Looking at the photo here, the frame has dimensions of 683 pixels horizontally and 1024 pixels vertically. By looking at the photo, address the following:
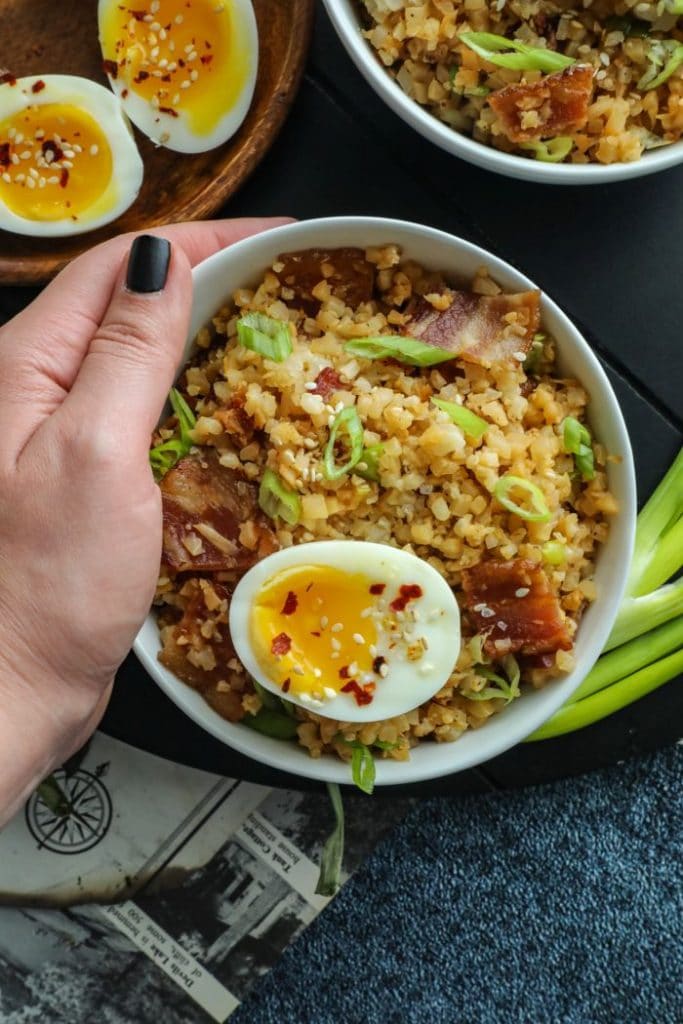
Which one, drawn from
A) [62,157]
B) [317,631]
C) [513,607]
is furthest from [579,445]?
[62,157]

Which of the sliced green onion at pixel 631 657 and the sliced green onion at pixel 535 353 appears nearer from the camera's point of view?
the sliced green onion at pixel 535 353

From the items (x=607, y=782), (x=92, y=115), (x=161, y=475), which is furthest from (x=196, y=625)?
(x=607, y=782)

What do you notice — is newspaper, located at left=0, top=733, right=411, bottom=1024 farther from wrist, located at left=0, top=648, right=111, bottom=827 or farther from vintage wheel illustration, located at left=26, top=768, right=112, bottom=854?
wrist, located at left=0, top=648, right=111, bottom=827

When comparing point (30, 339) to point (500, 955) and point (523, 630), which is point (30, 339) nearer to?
point (523, 630)

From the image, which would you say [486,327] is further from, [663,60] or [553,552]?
[663,60]

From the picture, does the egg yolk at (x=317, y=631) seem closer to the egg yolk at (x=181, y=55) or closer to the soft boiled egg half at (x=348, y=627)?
the soft boiled egg half at (x=348, y=627)

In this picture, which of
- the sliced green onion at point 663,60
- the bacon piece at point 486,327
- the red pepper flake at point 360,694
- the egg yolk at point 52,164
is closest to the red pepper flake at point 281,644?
the red pepper flake at point 360,694
